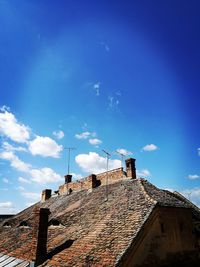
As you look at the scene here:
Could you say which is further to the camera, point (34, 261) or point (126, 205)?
point (126, 205)

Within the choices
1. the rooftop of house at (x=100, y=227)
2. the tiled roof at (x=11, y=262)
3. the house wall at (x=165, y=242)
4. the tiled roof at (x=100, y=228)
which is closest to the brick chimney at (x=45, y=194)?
the rooftop of house at (x=100, y=227)

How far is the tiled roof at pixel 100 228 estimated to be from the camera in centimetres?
954

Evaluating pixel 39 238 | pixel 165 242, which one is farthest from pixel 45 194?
pixel 165 242

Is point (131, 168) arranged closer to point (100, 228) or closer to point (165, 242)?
point (100, 228)

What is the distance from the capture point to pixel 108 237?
10258mm

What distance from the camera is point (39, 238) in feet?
38.4

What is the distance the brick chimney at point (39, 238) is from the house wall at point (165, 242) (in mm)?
4388

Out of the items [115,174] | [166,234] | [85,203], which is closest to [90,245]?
[166,234]

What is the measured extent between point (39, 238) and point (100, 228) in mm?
3057

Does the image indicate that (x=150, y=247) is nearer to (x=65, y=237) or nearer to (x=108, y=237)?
(x=108, y=237)

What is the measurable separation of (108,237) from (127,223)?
3.43 ft

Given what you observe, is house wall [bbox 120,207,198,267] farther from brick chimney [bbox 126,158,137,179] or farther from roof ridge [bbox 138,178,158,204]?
brick chimney [bbox 126,158,137,179]

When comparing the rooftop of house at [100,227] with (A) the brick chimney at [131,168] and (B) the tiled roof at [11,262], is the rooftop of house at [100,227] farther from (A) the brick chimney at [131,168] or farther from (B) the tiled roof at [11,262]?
(A) the brick chimney at [131,168]

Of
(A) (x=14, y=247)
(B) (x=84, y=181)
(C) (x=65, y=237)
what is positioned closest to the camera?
(C) (x=65, y=237)
